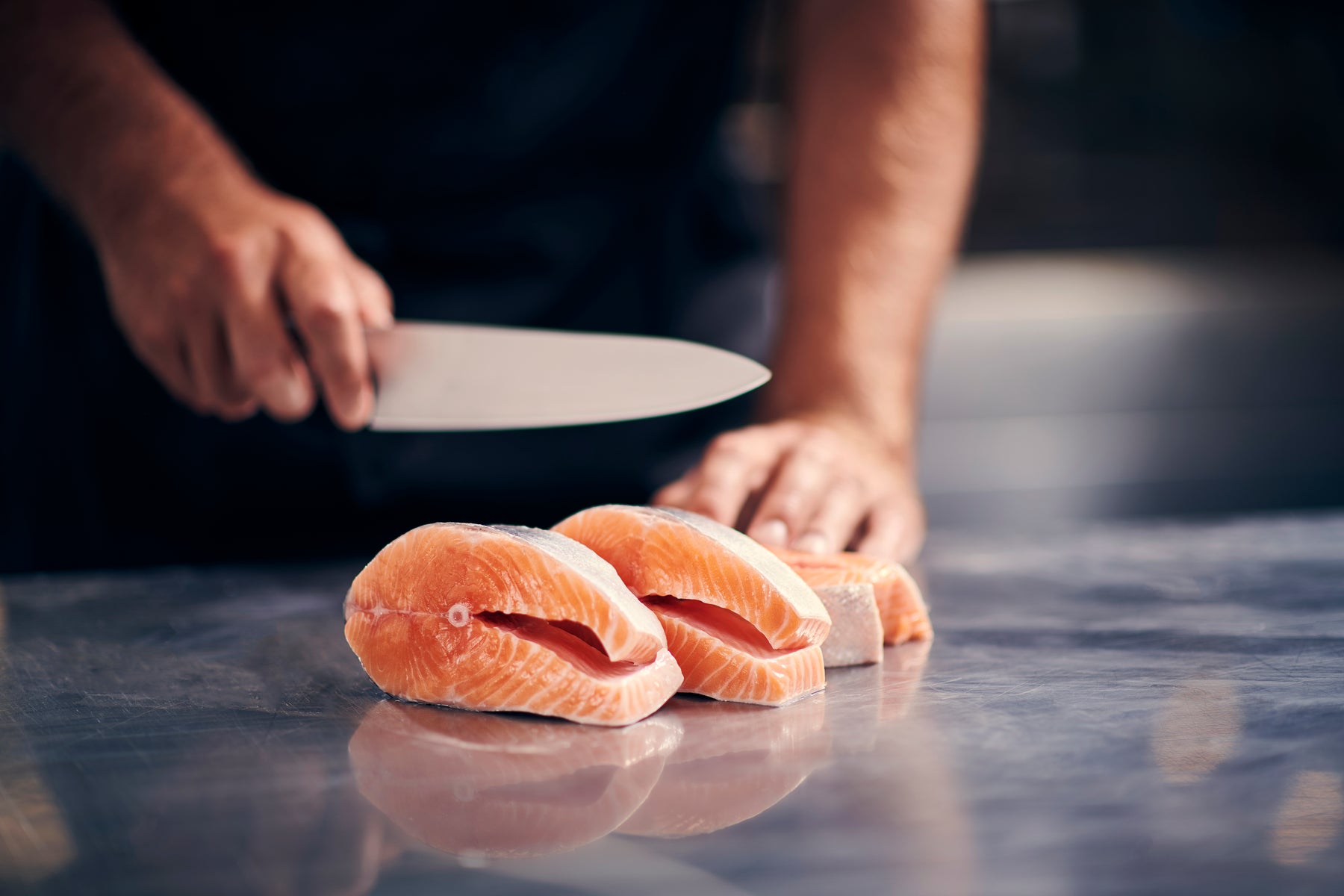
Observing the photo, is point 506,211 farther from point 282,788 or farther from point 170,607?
point 282,788

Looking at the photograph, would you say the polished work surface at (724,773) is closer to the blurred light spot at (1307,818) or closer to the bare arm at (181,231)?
the blurred light spot at (1307,818)

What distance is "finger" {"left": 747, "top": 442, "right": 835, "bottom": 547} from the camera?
160 centimetres

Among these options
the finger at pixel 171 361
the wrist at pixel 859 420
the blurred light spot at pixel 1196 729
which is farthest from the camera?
the wrist at pixel 859 420

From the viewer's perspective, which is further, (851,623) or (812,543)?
(812,543)

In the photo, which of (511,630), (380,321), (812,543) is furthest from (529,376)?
(511,630)

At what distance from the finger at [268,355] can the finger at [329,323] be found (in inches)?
1.0

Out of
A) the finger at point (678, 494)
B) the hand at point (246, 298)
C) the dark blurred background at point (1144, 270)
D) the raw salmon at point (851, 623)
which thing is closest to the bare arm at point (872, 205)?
the finger at point (678, 494)

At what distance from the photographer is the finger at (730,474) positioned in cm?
165

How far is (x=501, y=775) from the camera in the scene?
102cm

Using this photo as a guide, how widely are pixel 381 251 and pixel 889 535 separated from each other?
1.09 meters

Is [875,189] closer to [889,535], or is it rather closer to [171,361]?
[889,535]

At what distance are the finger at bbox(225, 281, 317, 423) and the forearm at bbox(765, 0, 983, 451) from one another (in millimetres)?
830

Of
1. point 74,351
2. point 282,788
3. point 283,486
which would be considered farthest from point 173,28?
point 282,788

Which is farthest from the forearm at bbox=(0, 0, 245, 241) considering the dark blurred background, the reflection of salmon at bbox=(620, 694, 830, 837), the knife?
the dark blurred background
